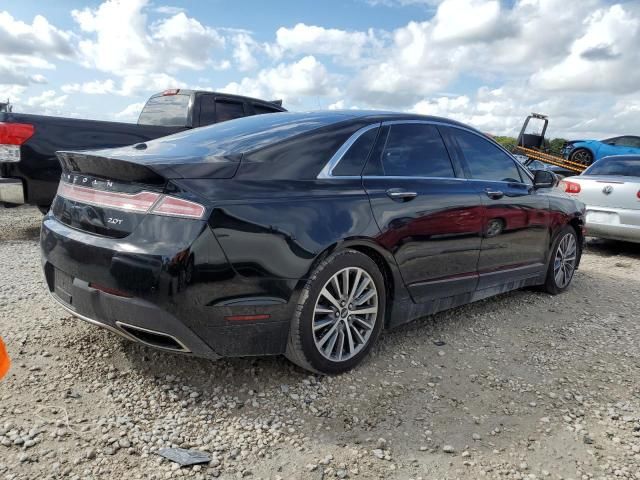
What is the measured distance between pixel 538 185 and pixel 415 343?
2111 mm

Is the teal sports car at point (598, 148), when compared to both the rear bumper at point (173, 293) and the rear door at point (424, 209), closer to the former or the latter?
the rear door at point (424, 209)

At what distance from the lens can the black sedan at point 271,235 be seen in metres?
2.58

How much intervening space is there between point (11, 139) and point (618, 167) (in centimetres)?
782

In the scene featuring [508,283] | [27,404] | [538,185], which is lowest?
[27,404]

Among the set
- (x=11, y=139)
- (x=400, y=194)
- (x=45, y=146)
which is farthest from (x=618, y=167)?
(x=11, y=139)

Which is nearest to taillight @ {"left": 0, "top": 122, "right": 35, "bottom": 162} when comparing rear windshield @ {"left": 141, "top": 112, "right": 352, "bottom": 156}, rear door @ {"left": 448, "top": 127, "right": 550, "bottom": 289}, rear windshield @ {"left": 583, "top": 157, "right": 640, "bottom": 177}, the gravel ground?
the gravel ground

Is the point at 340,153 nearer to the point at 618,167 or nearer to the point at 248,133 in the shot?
the point at 248,133

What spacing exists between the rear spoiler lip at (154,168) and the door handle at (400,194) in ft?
3.32

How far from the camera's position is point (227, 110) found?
756 cm

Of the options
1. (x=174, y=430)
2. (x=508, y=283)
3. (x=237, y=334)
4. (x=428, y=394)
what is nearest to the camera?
(x=174, y=430)

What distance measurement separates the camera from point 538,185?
16.1 ft

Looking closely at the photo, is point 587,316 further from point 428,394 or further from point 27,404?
point 27,404

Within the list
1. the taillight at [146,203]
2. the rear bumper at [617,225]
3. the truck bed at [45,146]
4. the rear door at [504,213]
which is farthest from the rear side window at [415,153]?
the rear bumper at [617,225]

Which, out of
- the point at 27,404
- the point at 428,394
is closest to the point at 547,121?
the point at 428,394
